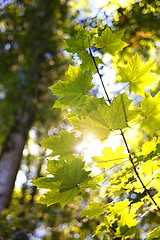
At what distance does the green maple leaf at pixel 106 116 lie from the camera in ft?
1.33

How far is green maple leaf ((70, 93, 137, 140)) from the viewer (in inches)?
16.0

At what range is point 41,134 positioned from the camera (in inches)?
208

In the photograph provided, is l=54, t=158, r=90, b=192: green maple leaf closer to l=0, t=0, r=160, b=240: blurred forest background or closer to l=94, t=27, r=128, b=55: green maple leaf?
l=94, t=27, r=128, b=55: green maple leaf

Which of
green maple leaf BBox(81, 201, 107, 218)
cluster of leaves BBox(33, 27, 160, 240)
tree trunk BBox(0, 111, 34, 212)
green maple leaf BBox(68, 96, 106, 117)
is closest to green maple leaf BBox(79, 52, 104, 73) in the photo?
cluster of leaves BBox(33, 27, 160, 240)

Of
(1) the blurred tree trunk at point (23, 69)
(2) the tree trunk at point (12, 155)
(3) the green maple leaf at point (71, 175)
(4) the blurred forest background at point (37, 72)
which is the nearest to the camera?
(3) the green maple leaf at point (71, 175)

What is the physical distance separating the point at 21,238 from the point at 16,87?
259 cm

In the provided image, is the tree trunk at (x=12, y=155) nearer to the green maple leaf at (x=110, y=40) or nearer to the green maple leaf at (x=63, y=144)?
the green maple leaf at (x=63, y=144)

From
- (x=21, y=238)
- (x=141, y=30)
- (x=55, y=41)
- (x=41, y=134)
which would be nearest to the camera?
(x=141, y=30)

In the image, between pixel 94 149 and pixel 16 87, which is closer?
pixel 94 149

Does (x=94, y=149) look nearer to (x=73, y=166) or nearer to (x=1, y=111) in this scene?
(x=73, y=166)

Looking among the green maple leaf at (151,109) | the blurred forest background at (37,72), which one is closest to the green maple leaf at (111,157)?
the green maple leaf at (151,109)

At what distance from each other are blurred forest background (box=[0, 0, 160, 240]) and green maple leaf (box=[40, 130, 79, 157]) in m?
0.88

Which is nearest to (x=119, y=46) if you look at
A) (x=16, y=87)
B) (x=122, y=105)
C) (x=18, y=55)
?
(x=122, y=105)

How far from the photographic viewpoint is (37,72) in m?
3.92
